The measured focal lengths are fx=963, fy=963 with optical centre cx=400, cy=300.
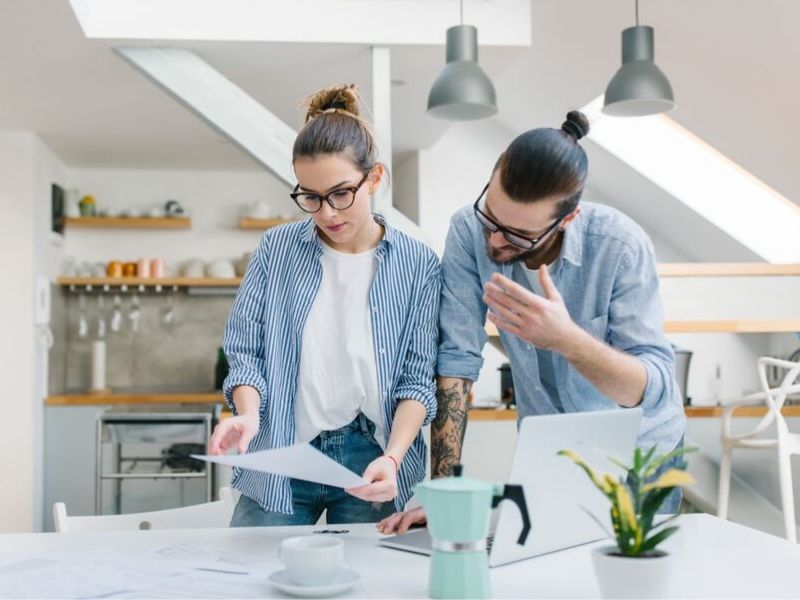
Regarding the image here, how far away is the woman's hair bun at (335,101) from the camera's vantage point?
1.92m

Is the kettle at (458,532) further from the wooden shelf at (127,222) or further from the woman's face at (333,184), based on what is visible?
the wooden shelf at (127,222)

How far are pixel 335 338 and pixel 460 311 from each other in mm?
248

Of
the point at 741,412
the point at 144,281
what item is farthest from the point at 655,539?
the point at 144,281

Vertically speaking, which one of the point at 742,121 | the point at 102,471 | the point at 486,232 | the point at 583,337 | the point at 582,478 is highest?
the point at 742,121

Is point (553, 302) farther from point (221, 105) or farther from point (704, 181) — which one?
point (704, 181)

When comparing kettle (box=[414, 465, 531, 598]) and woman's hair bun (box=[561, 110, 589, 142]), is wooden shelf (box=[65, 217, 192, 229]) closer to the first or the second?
woman's hair bun (box=[561, 110, 589, 142])

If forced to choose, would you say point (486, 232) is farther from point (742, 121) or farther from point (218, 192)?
point (218, 192)

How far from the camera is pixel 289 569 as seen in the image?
1.27 meters

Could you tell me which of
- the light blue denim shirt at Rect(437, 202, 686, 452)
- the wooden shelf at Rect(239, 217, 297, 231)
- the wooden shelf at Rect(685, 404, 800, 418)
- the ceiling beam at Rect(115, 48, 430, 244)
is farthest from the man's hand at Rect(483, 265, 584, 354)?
the wooden shelf at Rect(239, 217, 297, 231)

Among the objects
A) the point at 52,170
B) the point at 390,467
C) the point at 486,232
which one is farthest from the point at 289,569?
the point at 52,170

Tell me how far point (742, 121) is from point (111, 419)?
3.53 meters

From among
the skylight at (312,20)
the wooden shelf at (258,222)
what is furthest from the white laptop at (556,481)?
the wooden shelf at (258,222)

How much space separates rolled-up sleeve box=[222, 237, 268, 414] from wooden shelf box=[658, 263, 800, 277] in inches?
103

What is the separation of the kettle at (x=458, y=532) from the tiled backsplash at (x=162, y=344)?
18.0 ft
